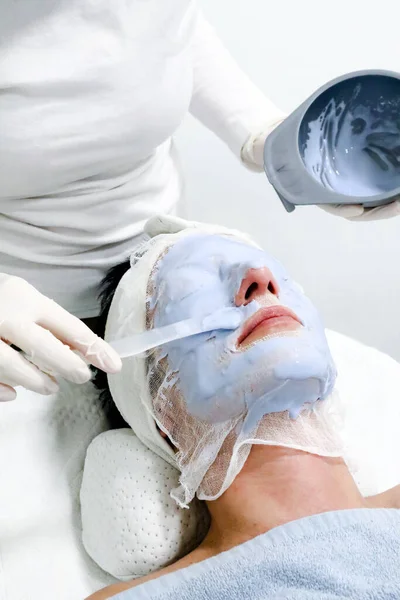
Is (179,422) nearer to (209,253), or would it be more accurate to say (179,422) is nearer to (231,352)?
(231,352)

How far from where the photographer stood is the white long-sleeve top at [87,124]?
837 millimetres

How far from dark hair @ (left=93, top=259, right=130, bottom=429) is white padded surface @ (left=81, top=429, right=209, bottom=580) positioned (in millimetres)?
99

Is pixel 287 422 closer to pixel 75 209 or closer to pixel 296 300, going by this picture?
pixel 296 300

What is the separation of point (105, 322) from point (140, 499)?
0.93 feet

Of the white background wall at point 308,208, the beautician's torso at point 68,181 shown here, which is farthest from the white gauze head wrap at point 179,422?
the white background wall at point 308,208

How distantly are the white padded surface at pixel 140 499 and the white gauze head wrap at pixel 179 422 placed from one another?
0.03 meters

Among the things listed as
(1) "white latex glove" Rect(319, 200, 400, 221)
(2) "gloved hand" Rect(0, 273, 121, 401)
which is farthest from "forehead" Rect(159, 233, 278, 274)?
(2) "gloved hand" Rect(0, 273, 121, 401)

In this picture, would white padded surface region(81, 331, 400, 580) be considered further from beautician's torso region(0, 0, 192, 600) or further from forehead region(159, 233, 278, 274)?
forehead region(159, 233, 278, 274)

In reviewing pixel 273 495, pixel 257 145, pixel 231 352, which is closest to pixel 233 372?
pixel 231 352

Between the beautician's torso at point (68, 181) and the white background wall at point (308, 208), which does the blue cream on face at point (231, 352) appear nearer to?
the beautician's torso at point (68, 181)

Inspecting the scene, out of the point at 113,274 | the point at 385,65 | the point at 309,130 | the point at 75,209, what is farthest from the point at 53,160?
the point at 385,65

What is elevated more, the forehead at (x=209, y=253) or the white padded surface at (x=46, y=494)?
the forehead at (x=209, y=253)

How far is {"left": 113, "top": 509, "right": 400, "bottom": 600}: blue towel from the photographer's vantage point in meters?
0.77

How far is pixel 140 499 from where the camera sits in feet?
2.97
